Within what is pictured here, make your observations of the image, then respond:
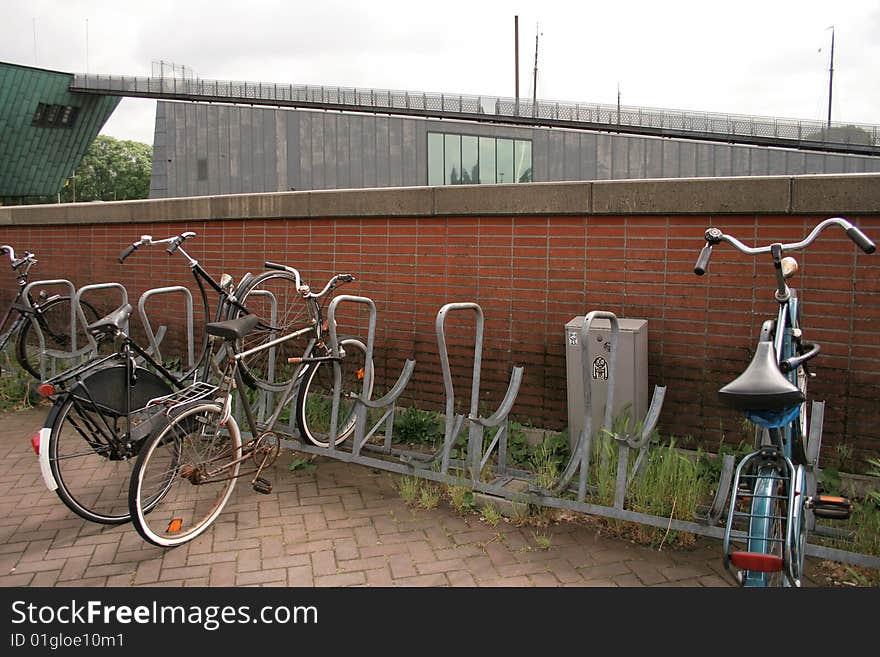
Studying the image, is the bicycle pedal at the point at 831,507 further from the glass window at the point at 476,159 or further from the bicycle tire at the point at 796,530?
the glass window at the point at 476,159

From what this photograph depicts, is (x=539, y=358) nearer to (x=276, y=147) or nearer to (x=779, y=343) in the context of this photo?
(x=779, y=343)

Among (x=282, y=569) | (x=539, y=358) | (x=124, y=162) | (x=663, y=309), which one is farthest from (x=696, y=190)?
(x=124, y=162)

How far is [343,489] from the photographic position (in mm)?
4648

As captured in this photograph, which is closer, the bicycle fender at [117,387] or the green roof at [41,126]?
the bicycle fender at [117,387]

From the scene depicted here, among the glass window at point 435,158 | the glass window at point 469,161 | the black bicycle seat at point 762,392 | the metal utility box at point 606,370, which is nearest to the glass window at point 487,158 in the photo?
the glass window at point 469,161

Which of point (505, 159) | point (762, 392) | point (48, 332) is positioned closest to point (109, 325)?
point (762, 392)

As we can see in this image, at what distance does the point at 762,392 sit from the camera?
7.80 ft

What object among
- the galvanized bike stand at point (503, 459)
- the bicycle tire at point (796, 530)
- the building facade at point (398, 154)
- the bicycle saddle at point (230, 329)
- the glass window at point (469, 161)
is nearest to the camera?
the bicycle tire at point (796, 530)

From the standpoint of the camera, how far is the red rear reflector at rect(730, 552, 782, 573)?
227 cm

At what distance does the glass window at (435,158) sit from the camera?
87.8ft

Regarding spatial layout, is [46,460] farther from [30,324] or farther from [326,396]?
[30,324]

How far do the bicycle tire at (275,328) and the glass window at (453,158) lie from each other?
21.3 metres

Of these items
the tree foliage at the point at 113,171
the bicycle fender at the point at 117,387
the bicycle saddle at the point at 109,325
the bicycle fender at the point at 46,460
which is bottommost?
the bicycle fender at the point at 46,460

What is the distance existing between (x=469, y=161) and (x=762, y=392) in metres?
26.4
